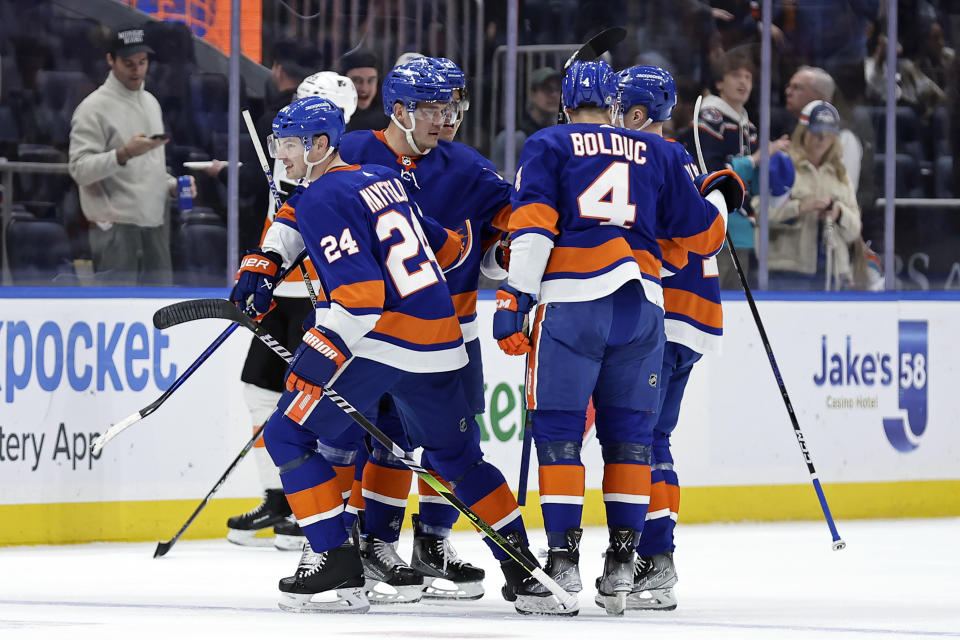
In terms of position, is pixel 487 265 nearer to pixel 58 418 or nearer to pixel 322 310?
pixel 322 310

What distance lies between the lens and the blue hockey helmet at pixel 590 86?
4367mm

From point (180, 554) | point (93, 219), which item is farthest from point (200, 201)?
point (180, 554)

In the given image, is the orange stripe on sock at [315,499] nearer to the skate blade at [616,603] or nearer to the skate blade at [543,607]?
the skate blade at [543,607]

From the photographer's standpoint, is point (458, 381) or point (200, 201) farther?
point (200, 201)

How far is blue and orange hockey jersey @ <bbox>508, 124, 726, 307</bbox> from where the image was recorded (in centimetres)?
424

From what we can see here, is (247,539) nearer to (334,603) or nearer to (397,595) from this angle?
(397,595)

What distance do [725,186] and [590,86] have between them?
1.67 ft

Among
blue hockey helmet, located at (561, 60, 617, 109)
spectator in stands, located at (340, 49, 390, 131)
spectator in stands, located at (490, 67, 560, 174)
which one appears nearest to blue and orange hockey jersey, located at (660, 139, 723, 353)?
blue hockey helmet, located at (561, 60, 617, 109)

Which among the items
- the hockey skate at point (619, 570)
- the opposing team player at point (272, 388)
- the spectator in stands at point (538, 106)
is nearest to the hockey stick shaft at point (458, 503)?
the hockey skate at point (619, 570)

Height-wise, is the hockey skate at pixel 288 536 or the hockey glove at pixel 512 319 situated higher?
the hockey glove at pixel 512 319

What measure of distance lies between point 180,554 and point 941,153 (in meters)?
3.80

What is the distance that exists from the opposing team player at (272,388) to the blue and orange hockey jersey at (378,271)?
1.57 metres

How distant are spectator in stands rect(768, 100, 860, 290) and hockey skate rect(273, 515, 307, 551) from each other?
237 centimetres

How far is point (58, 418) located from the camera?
19.1 ft
